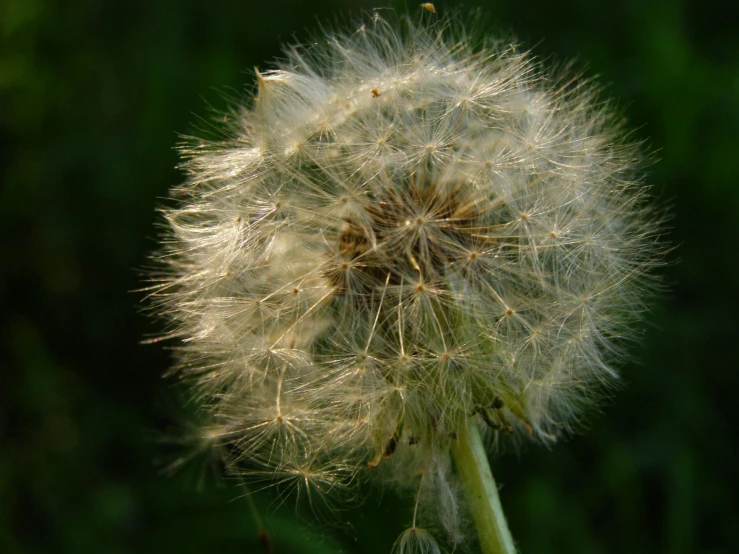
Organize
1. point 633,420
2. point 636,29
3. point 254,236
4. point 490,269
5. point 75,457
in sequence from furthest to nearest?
1. point 636,29
2. point 75,457
3. point 633,420
4. point 254,236
5. point 490,269

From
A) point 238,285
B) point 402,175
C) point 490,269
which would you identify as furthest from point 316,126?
point 490,269

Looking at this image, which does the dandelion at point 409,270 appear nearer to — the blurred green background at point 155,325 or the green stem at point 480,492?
the green stem at point 480,492

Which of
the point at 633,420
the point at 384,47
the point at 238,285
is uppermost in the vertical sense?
the point at 384,47

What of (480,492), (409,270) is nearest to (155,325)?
(409,270)

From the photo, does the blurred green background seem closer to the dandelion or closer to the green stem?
the dandelion

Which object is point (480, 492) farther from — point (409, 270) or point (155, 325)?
point (155, 325)

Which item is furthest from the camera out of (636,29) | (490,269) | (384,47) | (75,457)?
(636,29)

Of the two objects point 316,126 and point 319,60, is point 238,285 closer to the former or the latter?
point 316,126

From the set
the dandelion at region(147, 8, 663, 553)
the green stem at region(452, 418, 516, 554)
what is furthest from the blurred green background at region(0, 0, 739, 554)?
the green stem at region(452, 418, 516, 554)
